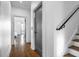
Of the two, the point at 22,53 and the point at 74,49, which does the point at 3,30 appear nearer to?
the point at 22,53

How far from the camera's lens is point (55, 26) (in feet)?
4.75

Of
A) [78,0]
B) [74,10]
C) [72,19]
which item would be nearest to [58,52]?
[72,19]

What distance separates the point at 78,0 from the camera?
4.76 feet

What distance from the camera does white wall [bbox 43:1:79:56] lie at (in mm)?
1433

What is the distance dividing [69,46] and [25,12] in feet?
10.2

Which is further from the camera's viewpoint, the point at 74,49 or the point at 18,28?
the point at 18,28

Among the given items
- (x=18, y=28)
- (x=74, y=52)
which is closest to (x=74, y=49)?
→ (x=74, y=52)

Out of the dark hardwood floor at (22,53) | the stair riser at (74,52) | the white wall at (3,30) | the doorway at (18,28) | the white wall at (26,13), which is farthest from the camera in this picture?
the white wall at (26,13)

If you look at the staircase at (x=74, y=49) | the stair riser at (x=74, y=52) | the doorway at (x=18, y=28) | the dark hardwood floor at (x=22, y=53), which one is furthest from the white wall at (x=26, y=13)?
the stair riser at (x=74, y=52)

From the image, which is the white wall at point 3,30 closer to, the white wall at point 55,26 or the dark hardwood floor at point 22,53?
the dark hardwood floor at point 22,53

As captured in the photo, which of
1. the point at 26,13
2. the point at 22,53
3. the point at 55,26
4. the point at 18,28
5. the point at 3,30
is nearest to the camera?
the point at 55,26

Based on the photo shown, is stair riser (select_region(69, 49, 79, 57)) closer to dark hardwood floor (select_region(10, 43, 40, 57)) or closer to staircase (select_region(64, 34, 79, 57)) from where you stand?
staircase (select_region(64, 34, 79, 57))

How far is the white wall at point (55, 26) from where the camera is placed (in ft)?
4.70

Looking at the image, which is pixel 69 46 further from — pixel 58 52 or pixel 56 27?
pixel 56 27
